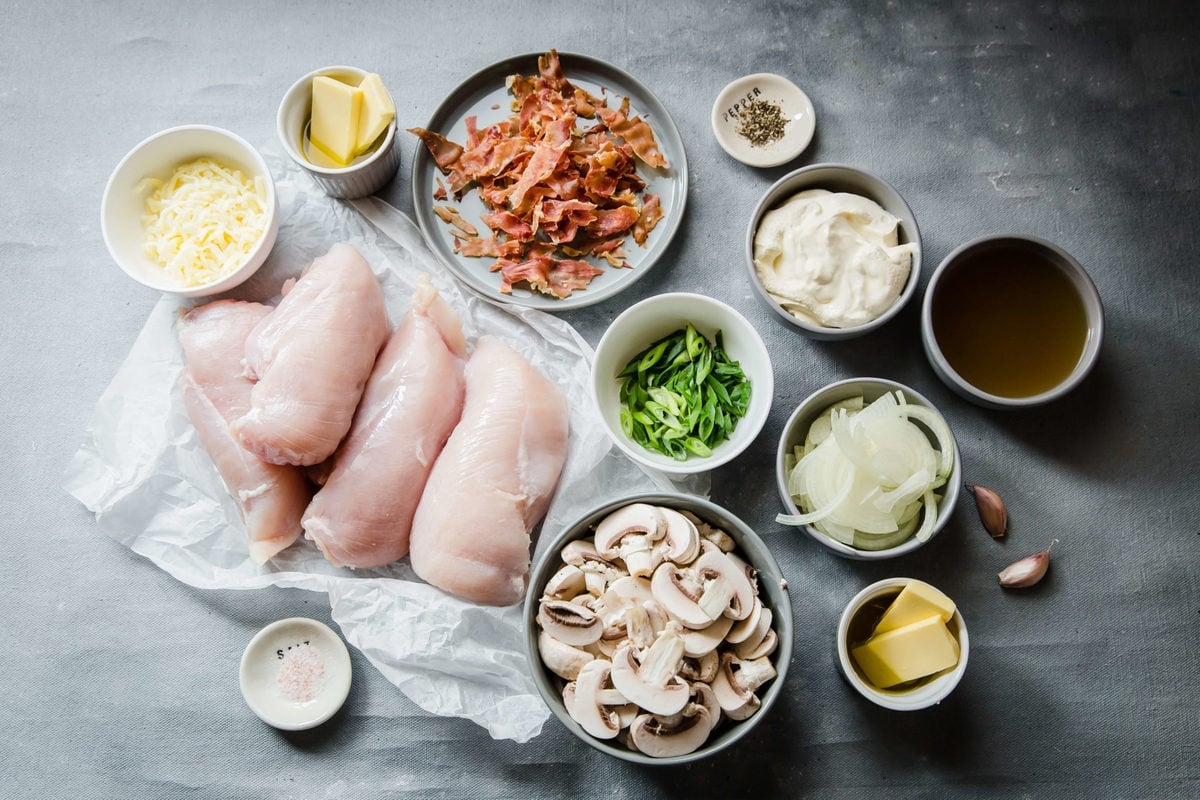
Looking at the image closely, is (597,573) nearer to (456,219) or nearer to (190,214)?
(456,219)

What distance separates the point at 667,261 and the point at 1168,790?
1.60 m

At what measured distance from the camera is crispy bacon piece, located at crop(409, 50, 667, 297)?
6.22 ft

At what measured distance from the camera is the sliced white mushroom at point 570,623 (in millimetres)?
1557

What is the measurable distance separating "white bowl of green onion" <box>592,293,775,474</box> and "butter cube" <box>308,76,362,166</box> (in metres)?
0.71

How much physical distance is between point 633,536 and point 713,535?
Answer: 175 millimetres

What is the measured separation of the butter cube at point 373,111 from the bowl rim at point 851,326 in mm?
810

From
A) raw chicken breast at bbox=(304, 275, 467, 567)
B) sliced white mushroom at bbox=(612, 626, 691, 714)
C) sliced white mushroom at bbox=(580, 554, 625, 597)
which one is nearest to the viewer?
sliced white mushroom at bbox=(612, 626, 691, 714)

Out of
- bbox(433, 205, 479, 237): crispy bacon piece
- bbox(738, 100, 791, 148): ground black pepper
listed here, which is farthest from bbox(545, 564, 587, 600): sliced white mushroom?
bbox(738, 100, 791, 148): ground black pepper

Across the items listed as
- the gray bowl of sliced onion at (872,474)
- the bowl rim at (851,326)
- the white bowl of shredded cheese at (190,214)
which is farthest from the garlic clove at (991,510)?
the white bowl of shredded cheese at (190,214)

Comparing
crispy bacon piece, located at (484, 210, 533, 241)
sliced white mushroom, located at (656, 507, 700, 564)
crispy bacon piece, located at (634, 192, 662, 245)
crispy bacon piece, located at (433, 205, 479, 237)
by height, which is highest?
crispy bacon piece, located at (634, 192, 662, 245)

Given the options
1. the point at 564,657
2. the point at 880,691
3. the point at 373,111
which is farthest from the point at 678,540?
the point at 373,111

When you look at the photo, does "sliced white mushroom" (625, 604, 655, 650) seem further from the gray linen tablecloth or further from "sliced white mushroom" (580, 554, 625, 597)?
the gray linen tablecloth

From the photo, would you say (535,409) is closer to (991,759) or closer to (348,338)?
(348,338)

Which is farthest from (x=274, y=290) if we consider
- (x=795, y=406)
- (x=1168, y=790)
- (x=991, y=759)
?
(x=1168, y=790)
